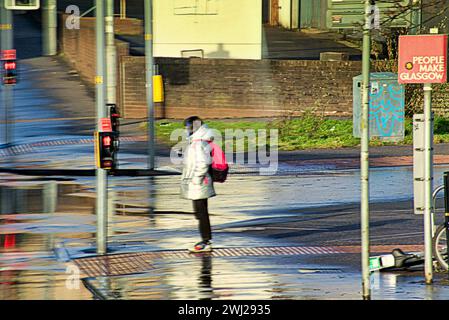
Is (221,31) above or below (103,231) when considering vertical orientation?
above

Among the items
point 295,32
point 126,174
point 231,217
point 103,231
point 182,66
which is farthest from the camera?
point 295,32

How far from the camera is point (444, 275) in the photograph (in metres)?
12.3

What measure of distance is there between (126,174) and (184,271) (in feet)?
31.3

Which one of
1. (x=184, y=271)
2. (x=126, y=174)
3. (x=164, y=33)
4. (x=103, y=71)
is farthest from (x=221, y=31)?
(x=184, y=271)

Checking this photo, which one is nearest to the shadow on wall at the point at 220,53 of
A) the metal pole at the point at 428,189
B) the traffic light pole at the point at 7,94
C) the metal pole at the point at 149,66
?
the traffic light pole at the point at 7,94

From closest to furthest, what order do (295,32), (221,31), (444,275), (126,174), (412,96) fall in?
(444,275)
(126,174)
(412,96)
(221,31)
(295,32)

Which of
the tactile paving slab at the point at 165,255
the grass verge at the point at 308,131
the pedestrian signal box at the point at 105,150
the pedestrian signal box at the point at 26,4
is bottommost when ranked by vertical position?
the tactile paving slab at the point at 165,255

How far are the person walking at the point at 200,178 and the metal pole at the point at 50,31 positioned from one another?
2824 cm

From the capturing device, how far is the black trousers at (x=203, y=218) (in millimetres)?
13938

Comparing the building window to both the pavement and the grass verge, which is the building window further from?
the pavement

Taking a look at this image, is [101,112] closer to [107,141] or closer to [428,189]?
[107,141]

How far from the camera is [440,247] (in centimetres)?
1238

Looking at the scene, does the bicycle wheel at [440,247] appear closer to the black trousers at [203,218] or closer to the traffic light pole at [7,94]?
the black trousers at [203,218]

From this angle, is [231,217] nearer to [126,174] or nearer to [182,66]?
[126,174]
